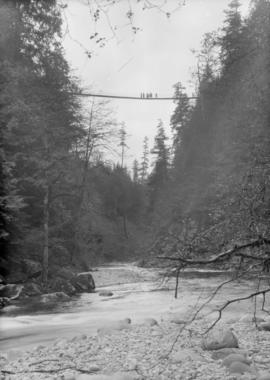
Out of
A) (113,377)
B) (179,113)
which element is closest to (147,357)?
(113,377)

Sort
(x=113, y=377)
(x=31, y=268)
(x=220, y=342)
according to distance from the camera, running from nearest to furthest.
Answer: (x=113, y=377), (x=220, y=342), (x=31, y=268)

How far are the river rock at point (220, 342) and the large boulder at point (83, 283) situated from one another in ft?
30.9

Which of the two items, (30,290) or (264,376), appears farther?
(30,290)

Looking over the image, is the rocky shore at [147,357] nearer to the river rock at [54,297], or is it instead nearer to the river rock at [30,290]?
the river rock at [54,297]

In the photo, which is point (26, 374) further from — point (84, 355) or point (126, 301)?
point (126, 301)

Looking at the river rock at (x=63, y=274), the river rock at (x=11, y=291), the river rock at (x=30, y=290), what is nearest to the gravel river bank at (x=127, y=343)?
the river rock at (x=30, y=290)

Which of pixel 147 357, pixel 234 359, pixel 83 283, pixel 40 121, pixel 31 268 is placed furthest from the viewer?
pixel 40 121

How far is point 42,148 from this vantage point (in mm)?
18000

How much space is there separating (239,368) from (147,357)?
1610mm

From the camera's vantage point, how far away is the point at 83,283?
1628 cm

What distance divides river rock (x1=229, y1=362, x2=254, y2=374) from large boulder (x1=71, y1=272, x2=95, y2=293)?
35.0ft

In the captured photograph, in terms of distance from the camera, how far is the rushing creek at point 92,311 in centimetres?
911

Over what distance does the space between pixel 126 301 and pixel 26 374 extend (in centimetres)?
772

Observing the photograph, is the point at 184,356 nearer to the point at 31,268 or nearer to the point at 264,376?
the point at 264,376
